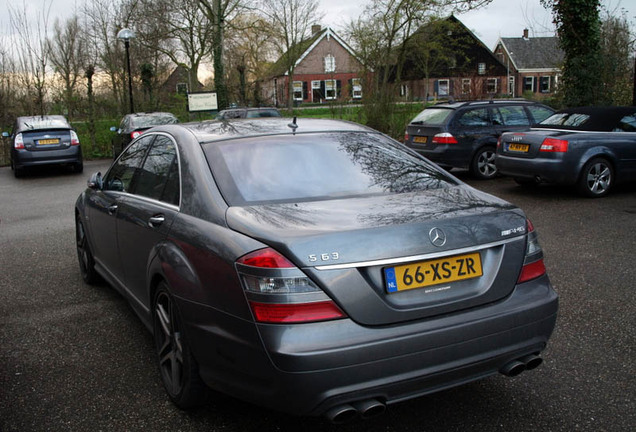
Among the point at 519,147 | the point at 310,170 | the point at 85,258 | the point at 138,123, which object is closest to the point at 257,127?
the point at 310,170

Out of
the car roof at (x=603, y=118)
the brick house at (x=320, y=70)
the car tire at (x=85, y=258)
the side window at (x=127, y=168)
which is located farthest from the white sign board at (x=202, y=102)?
the brick house at (x=320, y=70)

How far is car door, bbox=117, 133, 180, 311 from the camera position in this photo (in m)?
3.48

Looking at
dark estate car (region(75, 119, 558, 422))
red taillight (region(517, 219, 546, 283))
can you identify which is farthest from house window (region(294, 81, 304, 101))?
red taillight (region(517, 219, 546, 283))

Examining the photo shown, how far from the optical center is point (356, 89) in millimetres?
23375

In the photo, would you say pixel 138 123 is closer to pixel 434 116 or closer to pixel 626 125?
pixel 434 116

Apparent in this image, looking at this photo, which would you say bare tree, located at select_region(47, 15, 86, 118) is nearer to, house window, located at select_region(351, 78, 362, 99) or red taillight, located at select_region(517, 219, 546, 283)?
house window, located at select_region(351, 78, 362, 99)

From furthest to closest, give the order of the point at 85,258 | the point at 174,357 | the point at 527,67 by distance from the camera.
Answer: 1. the point at 527,67
2. the point at 85,258
3. the point at 174,357

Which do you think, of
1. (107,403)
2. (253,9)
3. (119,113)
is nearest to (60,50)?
(119,113)

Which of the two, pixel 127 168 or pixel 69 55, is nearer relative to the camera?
pixel 127 168

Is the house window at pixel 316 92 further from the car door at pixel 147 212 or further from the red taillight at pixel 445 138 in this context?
the car door at pixel 147 212

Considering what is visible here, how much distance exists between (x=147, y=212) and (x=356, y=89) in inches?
804

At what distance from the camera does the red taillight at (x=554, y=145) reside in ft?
31.5

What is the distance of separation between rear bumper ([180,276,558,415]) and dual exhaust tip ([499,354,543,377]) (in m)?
0.04

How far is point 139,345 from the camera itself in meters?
4.26
